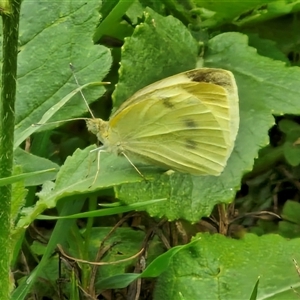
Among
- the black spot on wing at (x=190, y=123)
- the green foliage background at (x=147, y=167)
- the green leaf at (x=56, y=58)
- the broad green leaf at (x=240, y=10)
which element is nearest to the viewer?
the green foliage background at (x=147, y=167)

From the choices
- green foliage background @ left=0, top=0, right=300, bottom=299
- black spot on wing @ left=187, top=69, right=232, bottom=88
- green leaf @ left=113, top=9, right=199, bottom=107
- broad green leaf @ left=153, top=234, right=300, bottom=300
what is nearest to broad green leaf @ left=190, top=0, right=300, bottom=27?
green foliage background @ left=0, top=0, right=300, bottom=299

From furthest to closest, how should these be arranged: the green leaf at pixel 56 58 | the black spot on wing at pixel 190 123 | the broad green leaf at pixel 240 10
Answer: the broad green leaf at pixel 240 10 → the black spot on wing at pixel 190 123 → the green leaf at pixel 56 58

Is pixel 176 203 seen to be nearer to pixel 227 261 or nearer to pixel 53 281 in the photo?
pixel 227 261

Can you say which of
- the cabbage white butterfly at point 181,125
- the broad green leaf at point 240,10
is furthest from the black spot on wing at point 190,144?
the broad green leaf at point 240,10

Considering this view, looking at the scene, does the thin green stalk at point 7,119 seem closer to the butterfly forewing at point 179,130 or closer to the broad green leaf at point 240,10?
the butterfly forewing at point 179,130

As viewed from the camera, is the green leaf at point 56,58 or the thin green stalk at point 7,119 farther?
the green leaf at point 56,58

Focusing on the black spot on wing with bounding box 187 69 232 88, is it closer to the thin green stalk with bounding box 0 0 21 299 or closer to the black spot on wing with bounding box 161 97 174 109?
the black spot on wing with bounding box 161 97 174 109

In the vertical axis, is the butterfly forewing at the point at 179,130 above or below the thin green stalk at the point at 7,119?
below

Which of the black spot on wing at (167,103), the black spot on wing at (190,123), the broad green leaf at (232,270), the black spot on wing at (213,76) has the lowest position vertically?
the broad green leaf at (232,270)
